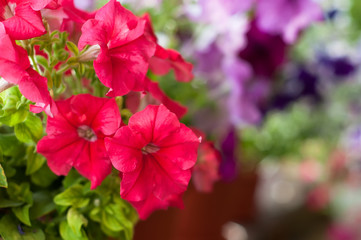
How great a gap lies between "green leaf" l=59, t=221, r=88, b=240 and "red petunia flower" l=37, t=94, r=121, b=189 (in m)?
0.04

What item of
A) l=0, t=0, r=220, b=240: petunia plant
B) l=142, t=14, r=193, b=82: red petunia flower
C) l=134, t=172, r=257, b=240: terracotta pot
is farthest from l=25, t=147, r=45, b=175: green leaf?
l=134, t=172, r=257, b=240: terracotta pot

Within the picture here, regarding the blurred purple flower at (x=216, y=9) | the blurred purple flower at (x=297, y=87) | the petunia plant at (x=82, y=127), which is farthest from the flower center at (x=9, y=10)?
the blurred purple flower at (x=297, y=87)

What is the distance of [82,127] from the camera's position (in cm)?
29

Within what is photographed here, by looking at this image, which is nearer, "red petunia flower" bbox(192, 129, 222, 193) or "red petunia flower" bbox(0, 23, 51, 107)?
"red petunia flower" bbox(0, 23, 51, 107)

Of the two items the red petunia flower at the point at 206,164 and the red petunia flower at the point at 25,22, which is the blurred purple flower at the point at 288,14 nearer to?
the red petunia flower at the point at 206,164

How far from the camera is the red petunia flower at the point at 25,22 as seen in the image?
0.25m

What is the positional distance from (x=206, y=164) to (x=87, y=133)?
12cm

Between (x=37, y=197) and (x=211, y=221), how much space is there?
543 mm

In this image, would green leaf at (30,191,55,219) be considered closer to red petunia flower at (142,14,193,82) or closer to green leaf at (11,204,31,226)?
green leaf at (11,204,31,226)

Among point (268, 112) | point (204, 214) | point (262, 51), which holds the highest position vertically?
point (262, 51)

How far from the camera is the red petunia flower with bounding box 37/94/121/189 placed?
0.91 ft

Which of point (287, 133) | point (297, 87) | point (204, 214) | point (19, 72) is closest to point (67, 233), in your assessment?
point (19, 72)

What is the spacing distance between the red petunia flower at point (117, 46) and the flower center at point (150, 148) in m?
0.03

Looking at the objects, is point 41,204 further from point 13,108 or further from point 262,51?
point 262,51
